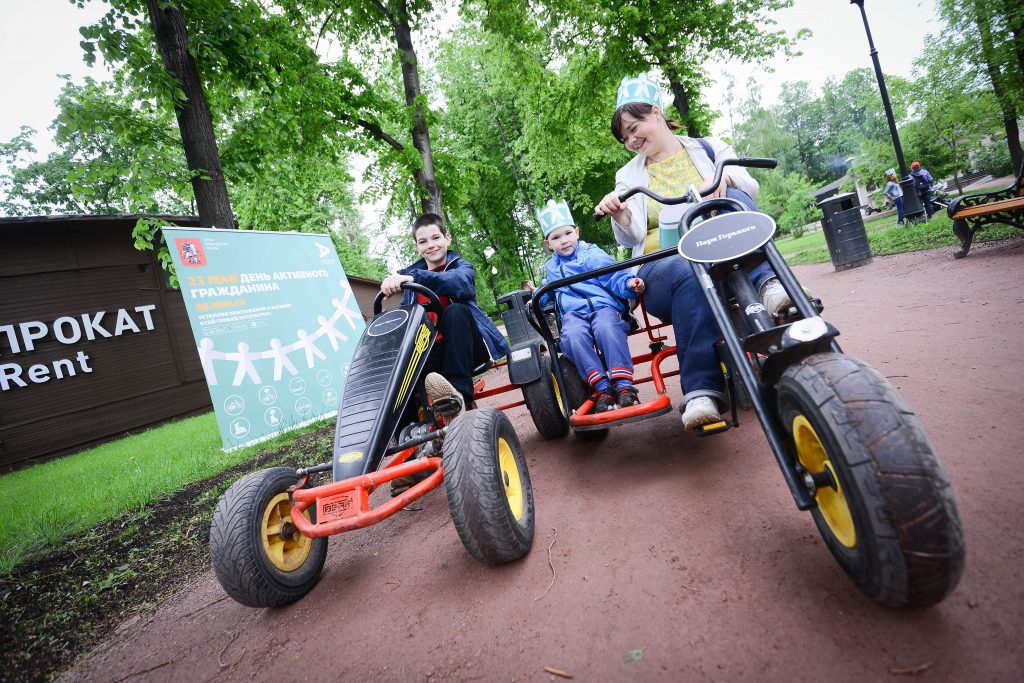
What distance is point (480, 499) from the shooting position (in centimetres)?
169

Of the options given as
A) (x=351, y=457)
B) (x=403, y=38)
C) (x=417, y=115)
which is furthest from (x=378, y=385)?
(x=403, y=38)

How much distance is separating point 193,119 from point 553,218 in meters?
5.22

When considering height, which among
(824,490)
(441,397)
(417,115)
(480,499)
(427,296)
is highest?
(417,115)

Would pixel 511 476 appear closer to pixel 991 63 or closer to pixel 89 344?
pixel 89 344

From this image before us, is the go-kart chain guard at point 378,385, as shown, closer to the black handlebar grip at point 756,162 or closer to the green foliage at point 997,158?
the black handlebar grip at point 756,162

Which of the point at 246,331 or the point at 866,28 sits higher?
the point at 866,28

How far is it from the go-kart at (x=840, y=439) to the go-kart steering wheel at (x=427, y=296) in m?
1.55

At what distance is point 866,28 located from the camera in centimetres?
1211

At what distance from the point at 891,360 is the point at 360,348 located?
3.53 metres

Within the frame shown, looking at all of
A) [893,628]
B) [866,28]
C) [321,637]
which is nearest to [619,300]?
[893,628]

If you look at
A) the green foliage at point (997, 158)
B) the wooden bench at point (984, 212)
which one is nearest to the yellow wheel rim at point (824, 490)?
the wooden bench at point (984, 212)

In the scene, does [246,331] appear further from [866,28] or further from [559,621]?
[866,28]

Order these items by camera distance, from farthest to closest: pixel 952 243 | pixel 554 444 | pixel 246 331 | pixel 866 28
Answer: pixel 866 28
pixel 952 243
pixel 246 331
pixel 554 444

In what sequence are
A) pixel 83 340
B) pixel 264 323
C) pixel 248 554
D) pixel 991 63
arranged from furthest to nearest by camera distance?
pixel 991 63 < pixel 83 340 < pixel 264 323 < pixel 248 554
